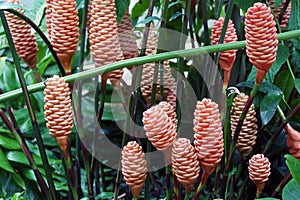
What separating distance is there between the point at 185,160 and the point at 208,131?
0.09ft

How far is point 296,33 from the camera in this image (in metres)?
0.38

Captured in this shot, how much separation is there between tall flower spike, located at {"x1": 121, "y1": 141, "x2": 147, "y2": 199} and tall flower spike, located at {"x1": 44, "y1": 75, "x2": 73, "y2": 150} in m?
0.04

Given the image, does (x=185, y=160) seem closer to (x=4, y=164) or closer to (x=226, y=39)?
(x=226, y=39)

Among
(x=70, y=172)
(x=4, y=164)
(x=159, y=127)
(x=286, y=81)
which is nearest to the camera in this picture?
(x=159, y=127)

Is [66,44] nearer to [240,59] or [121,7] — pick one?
[121,7]

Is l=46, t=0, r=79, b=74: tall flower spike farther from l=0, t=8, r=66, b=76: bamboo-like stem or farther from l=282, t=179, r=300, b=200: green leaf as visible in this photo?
l=282, t=179, r=300, b=200: green leaf

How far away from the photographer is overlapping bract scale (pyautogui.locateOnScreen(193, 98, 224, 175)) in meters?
0.31

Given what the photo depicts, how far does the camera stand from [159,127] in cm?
30

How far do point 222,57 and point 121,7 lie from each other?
0.32ft

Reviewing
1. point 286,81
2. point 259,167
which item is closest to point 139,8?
point 286,81

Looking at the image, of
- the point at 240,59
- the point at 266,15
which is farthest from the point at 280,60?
the point at 266,15

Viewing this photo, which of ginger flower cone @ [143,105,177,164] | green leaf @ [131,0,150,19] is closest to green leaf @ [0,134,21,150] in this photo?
green leaf @ [131,0,150,19]

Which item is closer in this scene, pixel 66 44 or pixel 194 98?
pixel 66 44

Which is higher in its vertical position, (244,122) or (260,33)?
(260,33)
